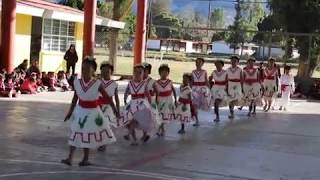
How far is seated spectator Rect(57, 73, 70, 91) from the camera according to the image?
912 inches

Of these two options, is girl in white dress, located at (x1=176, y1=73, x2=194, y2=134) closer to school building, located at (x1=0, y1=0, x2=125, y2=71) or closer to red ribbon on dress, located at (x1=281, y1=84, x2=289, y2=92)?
red ribbon on dress, located at (x1=281, y1=84, x2=289, y2=92)

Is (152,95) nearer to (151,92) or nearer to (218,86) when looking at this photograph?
(151,92)

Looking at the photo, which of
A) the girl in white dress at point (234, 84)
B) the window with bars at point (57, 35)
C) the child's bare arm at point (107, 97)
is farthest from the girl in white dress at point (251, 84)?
the window with bars at point (57, 35)

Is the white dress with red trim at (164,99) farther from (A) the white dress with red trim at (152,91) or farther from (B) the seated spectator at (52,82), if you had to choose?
(B) the seated spectator at (52,82)

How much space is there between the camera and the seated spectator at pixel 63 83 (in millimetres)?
23156

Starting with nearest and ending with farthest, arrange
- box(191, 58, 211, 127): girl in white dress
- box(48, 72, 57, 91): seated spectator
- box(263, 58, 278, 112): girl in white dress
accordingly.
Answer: box(191, 58, 211, 127): girl in white dress < box(263, 58, 278, 112): girl in white dress < box(48, 72, 57, 91): seated spectator

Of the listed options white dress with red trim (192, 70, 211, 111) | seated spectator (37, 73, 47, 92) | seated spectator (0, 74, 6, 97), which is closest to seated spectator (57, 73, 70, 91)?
seated spectator (37, 73, 47, 92)

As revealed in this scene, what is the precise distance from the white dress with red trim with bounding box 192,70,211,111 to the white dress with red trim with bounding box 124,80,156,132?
373 centimetres

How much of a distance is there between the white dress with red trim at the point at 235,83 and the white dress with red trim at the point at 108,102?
20.3 ft

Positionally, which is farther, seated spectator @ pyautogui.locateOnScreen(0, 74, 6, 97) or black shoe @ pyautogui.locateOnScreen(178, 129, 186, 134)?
seated spectator @ pyautogui.locateOnScreen(0, 74, 6, 97)

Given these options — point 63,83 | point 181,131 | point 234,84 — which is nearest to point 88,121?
point 181,131

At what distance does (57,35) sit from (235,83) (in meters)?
12.5

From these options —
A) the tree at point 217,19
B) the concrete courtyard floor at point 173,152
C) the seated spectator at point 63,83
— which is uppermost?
the tree at point 217,19

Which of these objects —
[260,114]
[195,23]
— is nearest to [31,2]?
[260,114]
